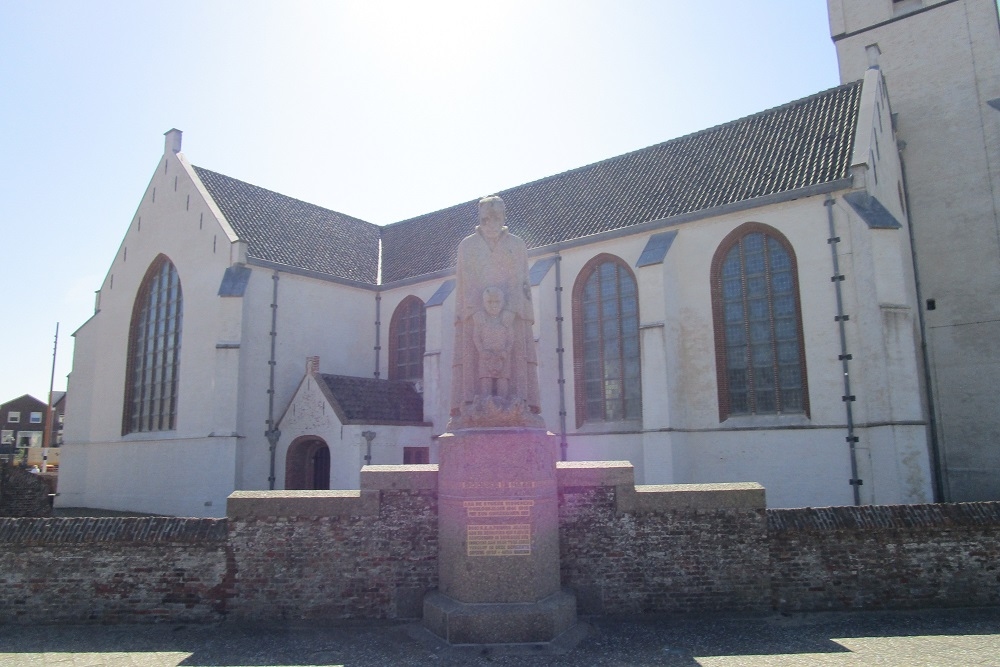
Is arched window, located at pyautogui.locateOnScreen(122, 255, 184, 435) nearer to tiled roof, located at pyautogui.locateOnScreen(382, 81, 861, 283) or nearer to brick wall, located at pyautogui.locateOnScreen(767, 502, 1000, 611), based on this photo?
tiled roof, located at pyautogui.locateOnScreen(382, 81, 861, 283)

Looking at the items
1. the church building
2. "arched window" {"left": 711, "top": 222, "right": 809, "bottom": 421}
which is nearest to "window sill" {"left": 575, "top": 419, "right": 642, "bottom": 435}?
the church building

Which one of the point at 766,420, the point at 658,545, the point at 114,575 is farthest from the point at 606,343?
the point at 114,575

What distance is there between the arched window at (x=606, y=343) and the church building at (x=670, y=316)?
2.7 inches

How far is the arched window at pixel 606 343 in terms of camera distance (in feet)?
66.1

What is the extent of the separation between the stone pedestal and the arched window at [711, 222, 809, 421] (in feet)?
37.6

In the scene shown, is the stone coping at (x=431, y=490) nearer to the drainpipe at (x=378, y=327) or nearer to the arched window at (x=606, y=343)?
the arched window at (x=606, y=343)

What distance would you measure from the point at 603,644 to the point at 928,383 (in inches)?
696

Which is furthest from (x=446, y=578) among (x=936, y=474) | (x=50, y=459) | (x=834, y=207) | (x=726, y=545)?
(x=50, y=459)

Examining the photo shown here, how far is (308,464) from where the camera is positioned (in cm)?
2197

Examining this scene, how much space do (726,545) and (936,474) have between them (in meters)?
14.7

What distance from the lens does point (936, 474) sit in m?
19.8

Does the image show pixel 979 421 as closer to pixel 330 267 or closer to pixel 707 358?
pixel 707 358

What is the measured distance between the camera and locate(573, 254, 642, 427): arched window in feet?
66.1

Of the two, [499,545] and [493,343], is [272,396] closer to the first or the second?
→ [493,343]
